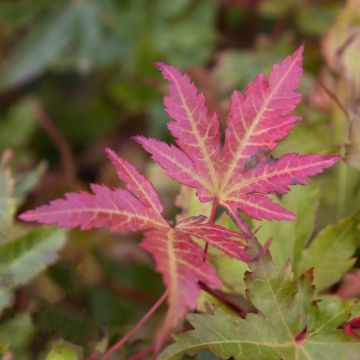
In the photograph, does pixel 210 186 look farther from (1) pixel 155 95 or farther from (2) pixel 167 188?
(1) pixel 155 95

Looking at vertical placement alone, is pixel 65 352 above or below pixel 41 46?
below

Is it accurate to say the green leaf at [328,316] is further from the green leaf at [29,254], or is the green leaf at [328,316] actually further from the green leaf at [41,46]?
the green leaf at [41,46]

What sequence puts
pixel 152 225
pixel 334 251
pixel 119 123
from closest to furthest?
pixel 152 225, pixel 334 251, pixel 119 123

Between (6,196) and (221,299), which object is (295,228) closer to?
(221,299)

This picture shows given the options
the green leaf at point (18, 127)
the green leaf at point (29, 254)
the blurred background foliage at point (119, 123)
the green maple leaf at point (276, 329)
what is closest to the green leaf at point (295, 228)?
the blurred background foliage at point (119, 123)

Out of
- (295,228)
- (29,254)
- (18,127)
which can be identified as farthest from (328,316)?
(18,127)

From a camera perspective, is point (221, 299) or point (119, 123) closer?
point (221, 299)

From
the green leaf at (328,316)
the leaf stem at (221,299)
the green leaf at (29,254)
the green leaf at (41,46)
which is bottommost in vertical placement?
the green leaf at (328,316)
